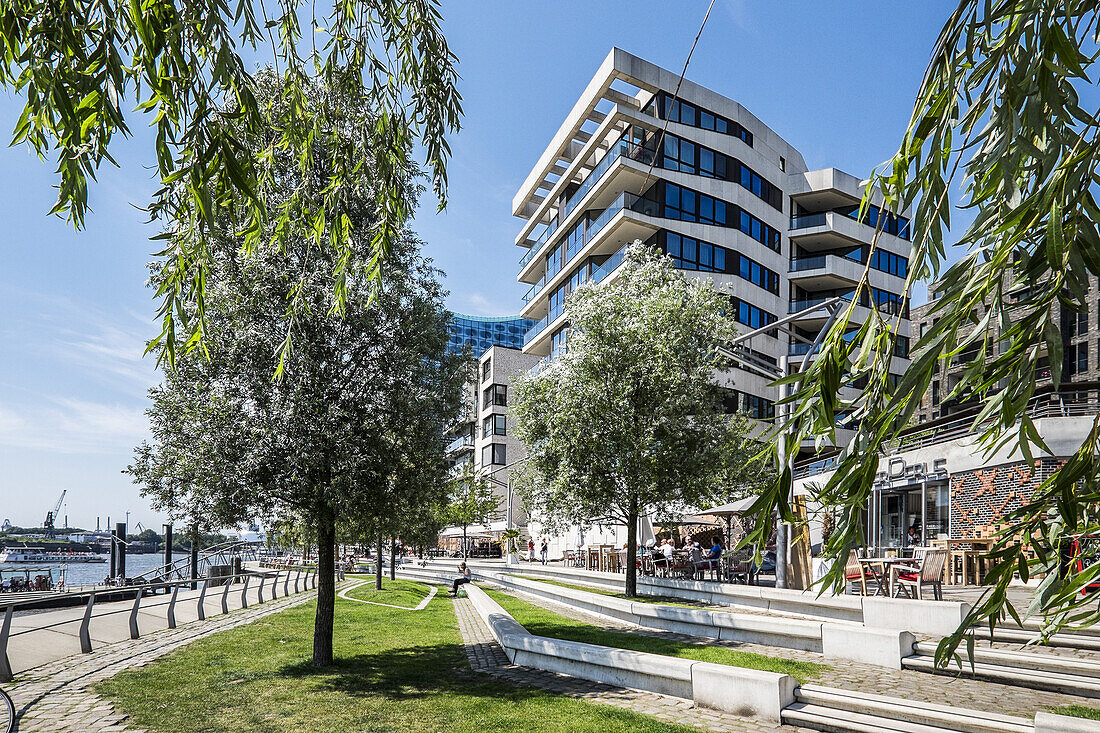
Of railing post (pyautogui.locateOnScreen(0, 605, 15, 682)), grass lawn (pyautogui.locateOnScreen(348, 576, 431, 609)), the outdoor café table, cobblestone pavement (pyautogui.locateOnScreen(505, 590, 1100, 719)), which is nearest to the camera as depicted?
cobblestone pavement (pyautogui.locateOnScreen(505, 590, 1100, 719))

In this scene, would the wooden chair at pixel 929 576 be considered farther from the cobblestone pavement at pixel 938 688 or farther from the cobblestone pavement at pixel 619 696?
the cobblestone pavement at pixel 619 696

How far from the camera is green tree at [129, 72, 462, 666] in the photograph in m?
11.4

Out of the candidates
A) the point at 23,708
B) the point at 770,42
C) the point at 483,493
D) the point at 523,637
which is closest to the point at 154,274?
the point at 23,708

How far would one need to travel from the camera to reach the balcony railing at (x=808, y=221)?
163 feet

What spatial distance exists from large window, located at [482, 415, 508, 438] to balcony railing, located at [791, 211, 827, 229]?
2927 centimetres

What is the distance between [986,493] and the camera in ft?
73.8

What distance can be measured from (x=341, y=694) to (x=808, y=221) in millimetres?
47121

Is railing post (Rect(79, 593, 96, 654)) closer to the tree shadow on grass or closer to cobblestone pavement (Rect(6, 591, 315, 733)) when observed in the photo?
cobblestone pavement (Rect(6, 591, 315, 733))

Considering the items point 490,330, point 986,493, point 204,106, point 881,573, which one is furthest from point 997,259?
point 490,330

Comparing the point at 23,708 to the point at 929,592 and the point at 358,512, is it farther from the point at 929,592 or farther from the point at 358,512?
the point at 929,592

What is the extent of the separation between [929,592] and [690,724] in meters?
10.9

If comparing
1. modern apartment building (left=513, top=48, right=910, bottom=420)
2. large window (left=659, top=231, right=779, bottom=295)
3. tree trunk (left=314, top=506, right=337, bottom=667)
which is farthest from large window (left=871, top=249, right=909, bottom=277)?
tree trunk (left=314, top=506, right=337, bottom=667)

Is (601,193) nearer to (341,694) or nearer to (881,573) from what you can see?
(881,573)

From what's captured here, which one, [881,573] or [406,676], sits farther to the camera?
[881,573]
